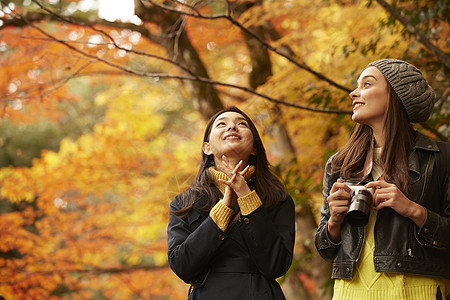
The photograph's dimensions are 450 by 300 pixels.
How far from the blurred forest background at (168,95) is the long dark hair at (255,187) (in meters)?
0.31

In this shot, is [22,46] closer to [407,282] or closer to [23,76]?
[23,76]

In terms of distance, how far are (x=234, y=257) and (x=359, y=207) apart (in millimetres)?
797

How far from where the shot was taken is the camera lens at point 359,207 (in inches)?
85.6

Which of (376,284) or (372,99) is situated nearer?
(376,284)

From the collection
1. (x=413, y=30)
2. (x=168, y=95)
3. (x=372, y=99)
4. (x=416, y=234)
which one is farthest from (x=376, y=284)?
(x=168, y=95)

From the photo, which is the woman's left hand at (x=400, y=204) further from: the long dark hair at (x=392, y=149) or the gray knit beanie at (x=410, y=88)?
the gray knit beanie at (x=410, y=88)

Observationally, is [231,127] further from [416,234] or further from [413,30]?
[413,30]

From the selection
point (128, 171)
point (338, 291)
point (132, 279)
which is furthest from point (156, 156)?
point (338, 291)

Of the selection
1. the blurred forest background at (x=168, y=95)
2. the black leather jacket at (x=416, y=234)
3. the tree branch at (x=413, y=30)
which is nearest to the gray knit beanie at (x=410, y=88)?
the black leather jacket at (x=416, y=234)

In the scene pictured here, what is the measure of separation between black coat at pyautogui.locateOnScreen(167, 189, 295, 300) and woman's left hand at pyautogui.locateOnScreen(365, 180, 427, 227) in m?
0.62

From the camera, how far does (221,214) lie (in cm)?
263

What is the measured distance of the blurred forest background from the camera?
4.89 meters

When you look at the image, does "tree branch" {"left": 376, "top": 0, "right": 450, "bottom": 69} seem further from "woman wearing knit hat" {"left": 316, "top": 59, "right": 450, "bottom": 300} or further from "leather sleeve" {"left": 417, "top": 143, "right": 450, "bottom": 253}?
"leather sleeve" {"left": 417, "top": 143, "right": 450, "bottom": 253}

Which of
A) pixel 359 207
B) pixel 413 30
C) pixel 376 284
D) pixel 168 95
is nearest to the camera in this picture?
pixel 359 207
